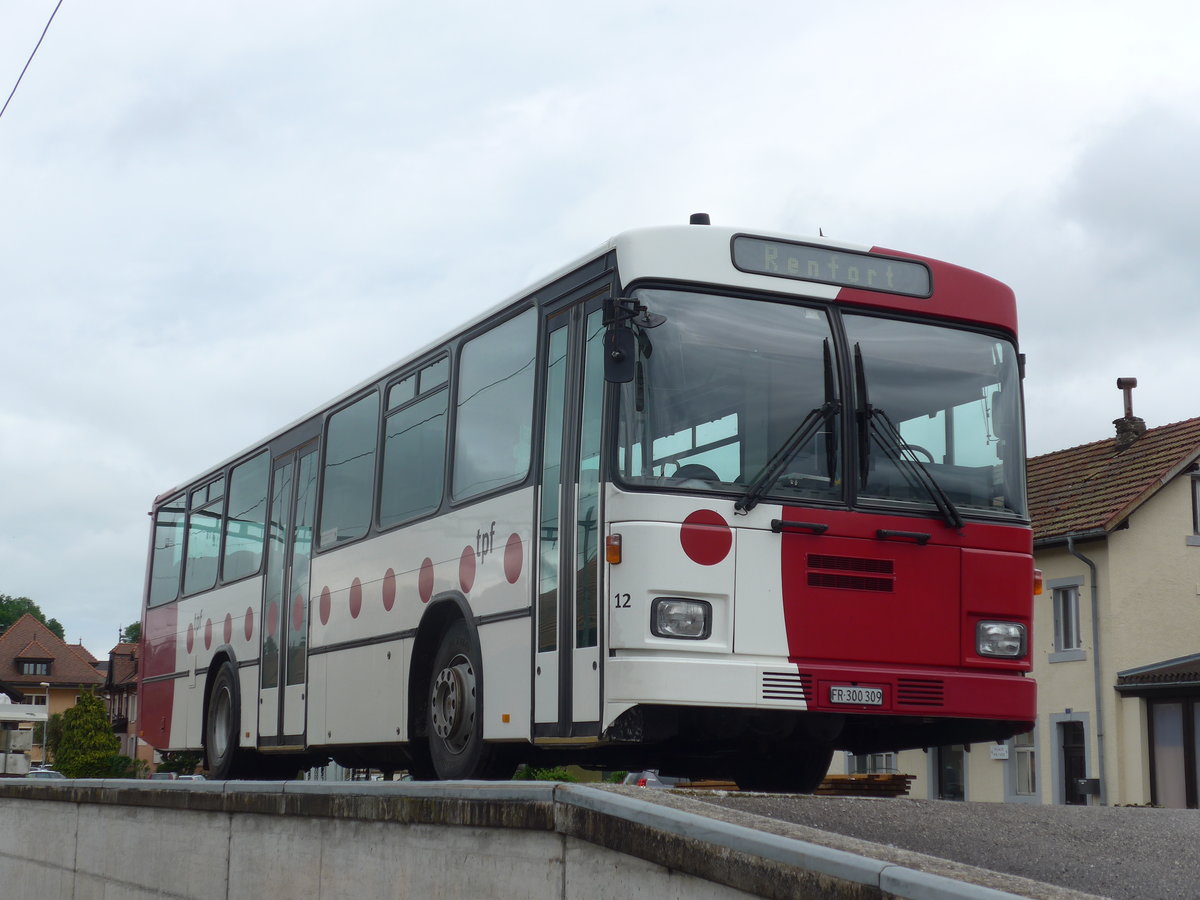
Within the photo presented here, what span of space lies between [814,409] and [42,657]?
12327 cm

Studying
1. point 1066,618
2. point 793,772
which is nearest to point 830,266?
point 793,772

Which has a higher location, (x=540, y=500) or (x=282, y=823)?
(x=540, y=500)

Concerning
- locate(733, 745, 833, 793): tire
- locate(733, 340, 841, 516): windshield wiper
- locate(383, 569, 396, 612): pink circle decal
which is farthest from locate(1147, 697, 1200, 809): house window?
locate(733, 340, 841, 516): windshield wiper

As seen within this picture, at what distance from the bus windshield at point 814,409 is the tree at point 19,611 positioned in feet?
523

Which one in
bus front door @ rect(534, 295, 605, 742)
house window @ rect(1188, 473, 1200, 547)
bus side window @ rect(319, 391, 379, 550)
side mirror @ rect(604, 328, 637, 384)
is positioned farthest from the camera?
house window @ rect(1188, 473, 1200, 547)

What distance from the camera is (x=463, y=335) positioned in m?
11.4

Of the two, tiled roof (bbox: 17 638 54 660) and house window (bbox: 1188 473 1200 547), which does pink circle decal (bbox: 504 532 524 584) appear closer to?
house window (bbox: 1188 473 1200 547)

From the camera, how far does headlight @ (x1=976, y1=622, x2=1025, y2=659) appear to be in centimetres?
941

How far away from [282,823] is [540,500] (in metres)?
2.34

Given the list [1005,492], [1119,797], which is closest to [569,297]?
[1005,492]

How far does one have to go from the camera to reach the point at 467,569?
1063 centimetres

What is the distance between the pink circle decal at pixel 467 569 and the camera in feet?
34.6

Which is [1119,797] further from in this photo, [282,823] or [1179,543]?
[282,823]

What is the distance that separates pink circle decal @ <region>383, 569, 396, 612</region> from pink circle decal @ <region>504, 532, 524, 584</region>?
1852 millimetres
